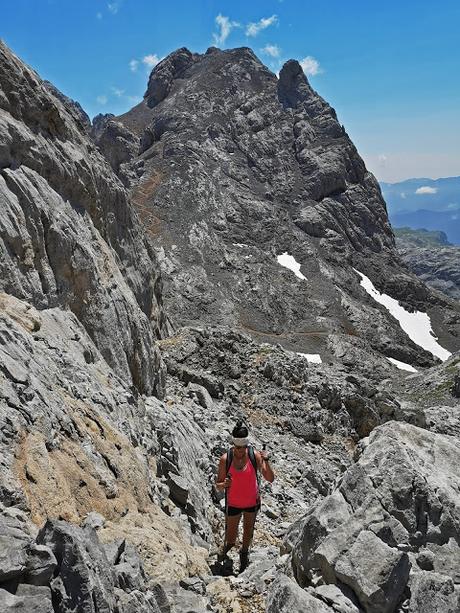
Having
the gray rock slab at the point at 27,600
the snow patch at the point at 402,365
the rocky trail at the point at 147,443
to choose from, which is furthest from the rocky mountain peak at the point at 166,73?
the gray rock slab at the point at 27,600

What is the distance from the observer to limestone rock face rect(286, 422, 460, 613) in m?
7.75

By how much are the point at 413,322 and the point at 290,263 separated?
27.7 m

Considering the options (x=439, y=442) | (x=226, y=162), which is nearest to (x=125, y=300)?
(x=439, y=442)

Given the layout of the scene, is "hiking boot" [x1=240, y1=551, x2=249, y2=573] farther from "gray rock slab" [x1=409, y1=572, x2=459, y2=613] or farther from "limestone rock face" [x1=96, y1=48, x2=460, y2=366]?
"limestone rock face" [x1=96, y1=48, x2=460, y2=366]

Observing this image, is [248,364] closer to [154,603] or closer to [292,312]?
[154,603]

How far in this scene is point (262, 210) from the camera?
117m

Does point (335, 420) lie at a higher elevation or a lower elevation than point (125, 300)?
lower

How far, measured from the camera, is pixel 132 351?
21500mm

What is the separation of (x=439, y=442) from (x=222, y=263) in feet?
296

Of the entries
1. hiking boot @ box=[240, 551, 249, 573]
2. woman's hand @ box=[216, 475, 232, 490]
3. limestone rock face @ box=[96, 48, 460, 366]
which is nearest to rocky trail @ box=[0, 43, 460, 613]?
hiking boot @ box=[240, 551, 249, 573]

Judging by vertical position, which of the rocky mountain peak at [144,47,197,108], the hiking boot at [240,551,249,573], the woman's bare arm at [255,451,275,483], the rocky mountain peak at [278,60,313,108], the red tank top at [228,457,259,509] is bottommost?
the hiking boot at [240,551,249,573]

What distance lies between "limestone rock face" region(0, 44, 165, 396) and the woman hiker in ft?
27.9

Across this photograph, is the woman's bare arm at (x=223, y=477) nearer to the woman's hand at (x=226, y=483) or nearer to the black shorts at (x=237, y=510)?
the woman's hand at (x=226, y=483)

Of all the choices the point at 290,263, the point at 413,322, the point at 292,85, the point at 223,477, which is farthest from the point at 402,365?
the point at 292,85
